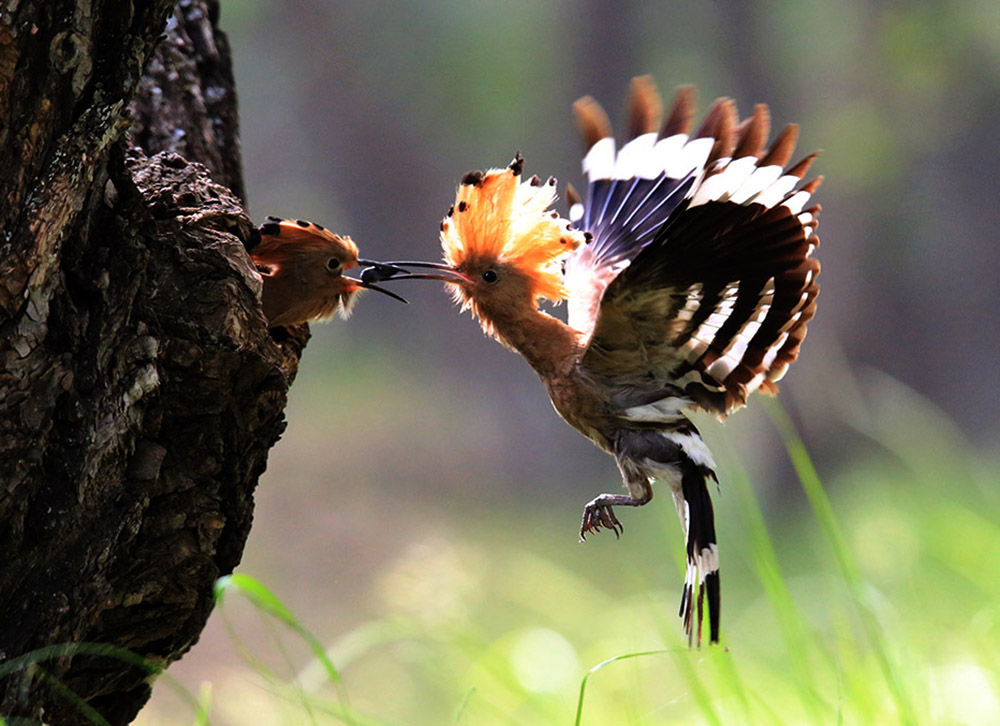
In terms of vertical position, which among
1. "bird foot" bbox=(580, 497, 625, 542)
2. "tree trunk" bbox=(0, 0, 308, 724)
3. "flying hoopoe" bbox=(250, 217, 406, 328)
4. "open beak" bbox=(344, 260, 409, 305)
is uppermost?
"open beak" bbox=(344, 260, 409, 305)

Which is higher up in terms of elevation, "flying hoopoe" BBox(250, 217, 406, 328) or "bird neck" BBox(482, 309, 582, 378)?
"bird neck" BBox(482, 309, 582, 378)

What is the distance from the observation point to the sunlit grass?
1184 millimetres

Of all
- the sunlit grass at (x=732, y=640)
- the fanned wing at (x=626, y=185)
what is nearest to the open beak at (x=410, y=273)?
the fanned wing at (x=626, y=185)

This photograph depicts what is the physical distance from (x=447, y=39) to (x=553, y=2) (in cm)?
57

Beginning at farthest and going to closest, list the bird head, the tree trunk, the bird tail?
the bird head < the bird tail < the tree trunk

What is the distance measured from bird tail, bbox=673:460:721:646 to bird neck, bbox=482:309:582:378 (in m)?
0.20

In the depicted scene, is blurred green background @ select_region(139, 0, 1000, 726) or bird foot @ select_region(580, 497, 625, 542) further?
blurred green background @ select_region(139, 0, 1000, 726)

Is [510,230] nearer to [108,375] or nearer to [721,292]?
[721,292]

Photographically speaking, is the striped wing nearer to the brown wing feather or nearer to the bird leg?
the brown wing feather

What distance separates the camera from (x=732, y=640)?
2.77 metres

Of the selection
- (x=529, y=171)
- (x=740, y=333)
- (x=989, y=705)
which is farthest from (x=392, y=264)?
(x=529, y=171)

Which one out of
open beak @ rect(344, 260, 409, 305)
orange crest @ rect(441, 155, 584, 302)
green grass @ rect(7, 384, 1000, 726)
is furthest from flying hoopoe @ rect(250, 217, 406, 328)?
green grass @ rect(7, 384, 1000, 726)

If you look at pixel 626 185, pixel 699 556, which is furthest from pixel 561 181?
pixel 699 556

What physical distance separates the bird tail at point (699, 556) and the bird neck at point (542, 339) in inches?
8.1
